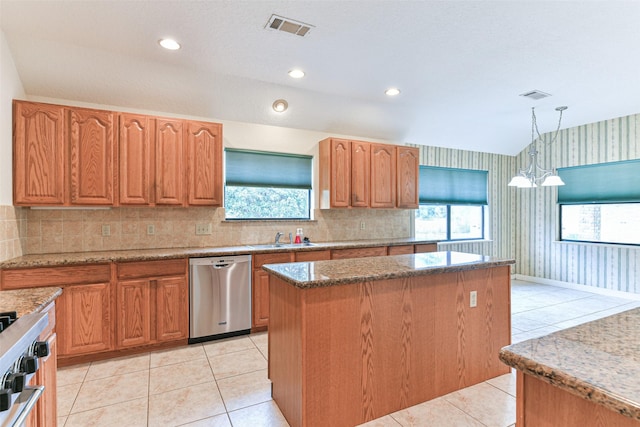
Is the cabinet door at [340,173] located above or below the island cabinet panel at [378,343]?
above

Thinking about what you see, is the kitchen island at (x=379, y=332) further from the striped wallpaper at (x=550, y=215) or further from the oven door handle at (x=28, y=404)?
the striped wallpaper at (x=550, y=215)

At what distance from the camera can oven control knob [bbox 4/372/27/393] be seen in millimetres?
971

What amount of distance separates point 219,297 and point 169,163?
1521mm

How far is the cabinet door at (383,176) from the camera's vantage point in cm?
464

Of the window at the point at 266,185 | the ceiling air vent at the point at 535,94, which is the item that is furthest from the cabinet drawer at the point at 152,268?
the ceiling air vent at the point at 535,94

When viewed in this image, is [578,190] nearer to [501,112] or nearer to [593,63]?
[501,112]

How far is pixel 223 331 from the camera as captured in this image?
339 centimetres

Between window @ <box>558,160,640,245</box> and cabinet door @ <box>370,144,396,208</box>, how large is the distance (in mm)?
3333

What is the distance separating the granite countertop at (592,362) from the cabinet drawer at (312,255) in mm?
2878

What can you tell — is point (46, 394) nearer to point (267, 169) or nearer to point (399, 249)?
point (267, 169)

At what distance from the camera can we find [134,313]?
9.91 ft

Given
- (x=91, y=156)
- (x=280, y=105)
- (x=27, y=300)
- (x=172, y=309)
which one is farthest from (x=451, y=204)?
(x=27, y=300)

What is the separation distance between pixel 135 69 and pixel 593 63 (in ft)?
15.3

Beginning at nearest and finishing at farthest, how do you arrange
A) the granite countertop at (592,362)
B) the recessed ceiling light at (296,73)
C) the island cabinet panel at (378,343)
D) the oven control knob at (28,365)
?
the granite countertop at (592,362) < the oven control knob at (28,365) < the island cabinet panel at (378,343) < the recessed ceiling light at (296,73)
